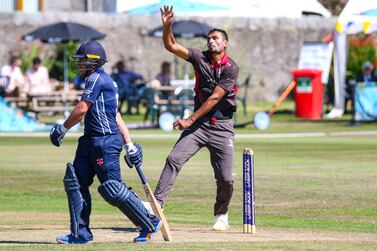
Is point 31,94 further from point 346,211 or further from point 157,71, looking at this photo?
point 346,211

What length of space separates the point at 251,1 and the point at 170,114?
10.1m

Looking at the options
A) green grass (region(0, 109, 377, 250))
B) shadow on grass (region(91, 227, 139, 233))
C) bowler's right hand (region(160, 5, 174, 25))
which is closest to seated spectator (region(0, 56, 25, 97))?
green grass (region(0, 109, 377, 250))

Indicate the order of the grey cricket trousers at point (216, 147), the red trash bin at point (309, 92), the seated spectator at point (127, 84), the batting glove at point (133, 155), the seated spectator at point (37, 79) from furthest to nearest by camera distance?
the seated spectator at point (127, 84) < the red trash bin at point (309, 92) < the seated spectator at point (37, 79) < the grey cricket trousers at point (216, 147) < the batting glove at point (133, 155)

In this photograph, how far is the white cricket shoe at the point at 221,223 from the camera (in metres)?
12.6

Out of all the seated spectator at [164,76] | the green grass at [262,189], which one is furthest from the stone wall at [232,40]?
the green grass at [262,189]

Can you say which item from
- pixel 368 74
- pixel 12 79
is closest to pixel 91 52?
pixel 368 74

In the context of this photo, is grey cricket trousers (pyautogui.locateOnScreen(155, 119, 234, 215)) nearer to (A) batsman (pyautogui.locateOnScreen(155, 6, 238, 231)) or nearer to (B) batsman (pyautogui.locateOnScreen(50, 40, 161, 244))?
(A) batsman (pyautogui.locateOnScreen(155, 6, 238, 231))

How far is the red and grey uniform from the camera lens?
41.4 feet

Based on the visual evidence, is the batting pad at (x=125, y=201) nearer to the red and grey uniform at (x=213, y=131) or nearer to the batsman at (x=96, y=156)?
the batsman at (x=96, y=156)

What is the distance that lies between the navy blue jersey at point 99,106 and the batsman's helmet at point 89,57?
113 mm

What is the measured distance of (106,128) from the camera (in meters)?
11.1

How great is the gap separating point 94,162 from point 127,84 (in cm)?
2600

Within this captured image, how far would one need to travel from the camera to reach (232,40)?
1671 inches

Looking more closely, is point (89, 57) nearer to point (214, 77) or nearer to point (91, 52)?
point (91, 52)
